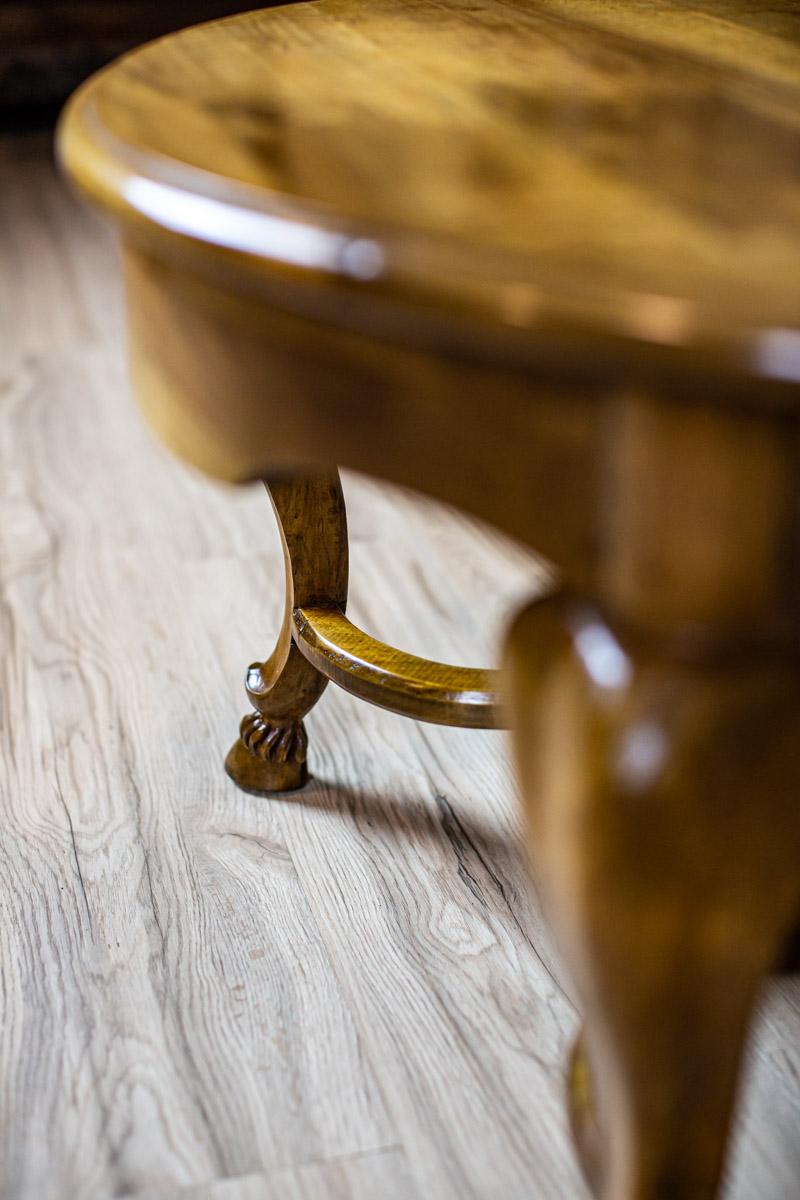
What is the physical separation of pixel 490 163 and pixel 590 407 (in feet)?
0.45

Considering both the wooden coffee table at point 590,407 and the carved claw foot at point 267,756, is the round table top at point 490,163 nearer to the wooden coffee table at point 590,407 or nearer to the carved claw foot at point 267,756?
the wooden coffee table at point 590,407

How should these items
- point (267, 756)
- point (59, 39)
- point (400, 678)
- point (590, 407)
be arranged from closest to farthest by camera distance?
point (590, 407) → point (400, 678) → point (267, 756) → point (59, 39)

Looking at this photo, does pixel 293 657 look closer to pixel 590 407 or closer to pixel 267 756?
pixel 267 756

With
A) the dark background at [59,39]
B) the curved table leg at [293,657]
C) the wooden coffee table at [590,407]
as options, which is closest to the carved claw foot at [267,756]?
the curved table leg at [293,657]

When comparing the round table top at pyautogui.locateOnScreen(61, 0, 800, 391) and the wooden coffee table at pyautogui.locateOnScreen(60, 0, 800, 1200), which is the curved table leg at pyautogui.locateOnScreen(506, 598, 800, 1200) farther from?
the round table top at pyautogui.locateOnScreen(61, 0, 800, 391)

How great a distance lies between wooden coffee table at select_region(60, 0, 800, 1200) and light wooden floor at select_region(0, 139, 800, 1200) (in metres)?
0.19

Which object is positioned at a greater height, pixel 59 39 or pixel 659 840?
pixel 659 840

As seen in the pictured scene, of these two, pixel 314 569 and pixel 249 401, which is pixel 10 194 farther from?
pixel 249 401

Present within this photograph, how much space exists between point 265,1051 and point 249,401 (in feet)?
1.39

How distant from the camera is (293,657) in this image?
0.90 metres

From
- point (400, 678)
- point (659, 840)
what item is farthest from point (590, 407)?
point (400, 678)

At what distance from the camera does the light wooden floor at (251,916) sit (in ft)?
2.24

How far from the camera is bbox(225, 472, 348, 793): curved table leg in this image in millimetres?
861

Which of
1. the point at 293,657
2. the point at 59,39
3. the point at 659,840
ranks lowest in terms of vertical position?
the point at 59,39
